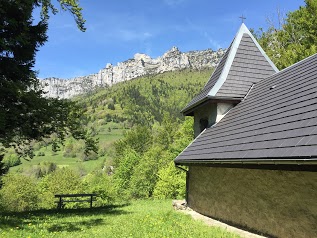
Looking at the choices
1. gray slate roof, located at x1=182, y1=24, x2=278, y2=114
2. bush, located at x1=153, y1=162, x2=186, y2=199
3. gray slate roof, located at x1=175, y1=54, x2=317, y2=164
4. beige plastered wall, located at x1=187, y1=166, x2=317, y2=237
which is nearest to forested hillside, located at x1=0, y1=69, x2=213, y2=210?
bush, located at x1=153, y1=162, x2=186, y2=199

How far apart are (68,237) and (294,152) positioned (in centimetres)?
635

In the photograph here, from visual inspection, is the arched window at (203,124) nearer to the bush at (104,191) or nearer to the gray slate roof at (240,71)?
the gray slate roof at (240,71)

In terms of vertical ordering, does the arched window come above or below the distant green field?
above

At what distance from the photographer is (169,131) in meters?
73.1

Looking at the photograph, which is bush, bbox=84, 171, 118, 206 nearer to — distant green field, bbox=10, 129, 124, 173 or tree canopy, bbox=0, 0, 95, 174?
tree canopy, bbox=0, 0, 95, 174

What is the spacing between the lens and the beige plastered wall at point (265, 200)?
21.4ft

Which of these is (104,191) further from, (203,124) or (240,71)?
(240,71)

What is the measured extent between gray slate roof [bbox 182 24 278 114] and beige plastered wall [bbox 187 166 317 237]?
4420 millimetres

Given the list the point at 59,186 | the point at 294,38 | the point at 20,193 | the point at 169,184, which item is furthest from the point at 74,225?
the point at 20,193

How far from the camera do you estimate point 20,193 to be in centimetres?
5938

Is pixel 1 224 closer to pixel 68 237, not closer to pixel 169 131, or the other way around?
pixel 68 237

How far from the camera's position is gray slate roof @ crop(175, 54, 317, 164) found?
6.80 metres

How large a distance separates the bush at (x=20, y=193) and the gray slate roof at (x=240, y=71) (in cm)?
5381

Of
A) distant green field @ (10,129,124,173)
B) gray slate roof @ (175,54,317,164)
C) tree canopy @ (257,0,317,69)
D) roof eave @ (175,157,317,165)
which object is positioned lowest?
distant green field @ (10,129,124,173)
